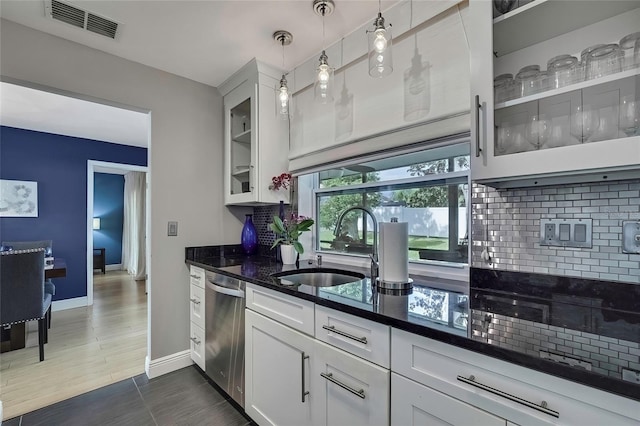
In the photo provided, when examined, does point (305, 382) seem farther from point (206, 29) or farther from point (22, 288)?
point (22, 288)

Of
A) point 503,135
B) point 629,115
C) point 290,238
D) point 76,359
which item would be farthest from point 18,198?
point 629,115

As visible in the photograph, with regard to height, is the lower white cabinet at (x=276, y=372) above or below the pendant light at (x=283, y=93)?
below

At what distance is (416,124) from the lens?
150cm

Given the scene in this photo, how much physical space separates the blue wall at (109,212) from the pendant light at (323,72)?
7.53 m

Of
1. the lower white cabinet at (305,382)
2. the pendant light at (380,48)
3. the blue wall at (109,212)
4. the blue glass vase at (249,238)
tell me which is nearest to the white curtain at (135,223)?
the blue wall at (109,212)

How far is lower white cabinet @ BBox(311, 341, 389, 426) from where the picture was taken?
102 cm

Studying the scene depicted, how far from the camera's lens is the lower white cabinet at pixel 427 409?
2.61ft

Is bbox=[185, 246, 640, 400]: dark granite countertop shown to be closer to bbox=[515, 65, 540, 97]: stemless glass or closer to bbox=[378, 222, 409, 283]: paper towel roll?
bbox=[378, 222, 409, 283]: paper towel roll

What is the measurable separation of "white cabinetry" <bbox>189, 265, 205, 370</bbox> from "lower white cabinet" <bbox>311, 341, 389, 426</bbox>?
4.28 ft

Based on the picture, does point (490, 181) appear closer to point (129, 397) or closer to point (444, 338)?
point (444, 338)

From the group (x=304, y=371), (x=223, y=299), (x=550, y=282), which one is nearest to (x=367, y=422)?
(x=304, y=371)

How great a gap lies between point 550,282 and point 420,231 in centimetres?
71

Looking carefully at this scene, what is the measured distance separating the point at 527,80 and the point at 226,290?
6.21ft

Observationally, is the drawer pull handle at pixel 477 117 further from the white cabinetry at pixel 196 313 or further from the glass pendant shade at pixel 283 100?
the white cabinetry at pixel 196 313
